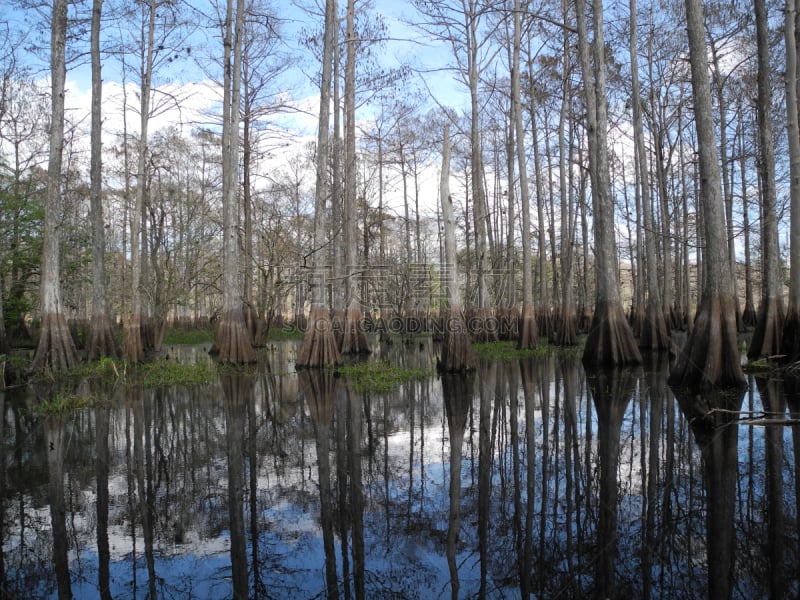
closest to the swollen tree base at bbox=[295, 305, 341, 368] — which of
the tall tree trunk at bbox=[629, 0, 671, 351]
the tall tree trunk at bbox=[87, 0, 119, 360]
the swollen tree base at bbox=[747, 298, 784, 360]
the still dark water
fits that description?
the still dark water

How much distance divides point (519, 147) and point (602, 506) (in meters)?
11.8

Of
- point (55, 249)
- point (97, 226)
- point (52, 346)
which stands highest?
point (97, 226)

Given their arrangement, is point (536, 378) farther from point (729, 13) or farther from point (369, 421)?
point (729, 13)

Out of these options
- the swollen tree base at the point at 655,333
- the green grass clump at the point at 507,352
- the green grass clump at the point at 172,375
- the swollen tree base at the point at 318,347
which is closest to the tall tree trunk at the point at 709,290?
the green grass clump at the point at 507,352

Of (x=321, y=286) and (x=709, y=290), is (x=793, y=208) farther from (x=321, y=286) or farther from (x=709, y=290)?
(x=321, y=286)

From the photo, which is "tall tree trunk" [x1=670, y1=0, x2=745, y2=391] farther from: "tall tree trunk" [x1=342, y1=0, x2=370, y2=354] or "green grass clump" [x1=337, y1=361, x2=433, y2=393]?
"tall tree trunk" [x1=342, y1=0, x2=370, y2=354]

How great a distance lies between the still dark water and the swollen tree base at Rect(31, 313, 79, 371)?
14.3 feet

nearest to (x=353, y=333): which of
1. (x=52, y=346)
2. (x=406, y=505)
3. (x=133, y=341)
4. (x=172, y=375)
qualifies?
(x=133, y=341)

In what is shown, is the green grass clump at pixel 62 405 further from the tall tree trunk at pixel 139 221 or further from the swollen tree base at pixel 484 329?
the swollen tree base at pixel 484 329

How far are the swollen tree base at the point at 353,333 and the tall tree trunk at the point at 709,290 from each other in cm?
796

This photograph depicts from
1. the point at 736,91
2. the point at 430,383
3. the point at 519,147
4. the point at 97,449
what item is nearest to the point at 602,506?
the point at 97,449

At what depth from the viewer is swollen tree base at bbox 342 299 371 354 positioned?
43.1 feet

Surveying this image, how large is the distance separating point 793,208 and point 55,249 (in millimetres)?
12751

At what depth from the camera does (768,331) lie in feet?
28.4
